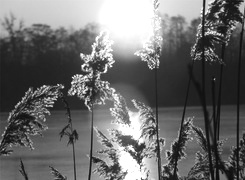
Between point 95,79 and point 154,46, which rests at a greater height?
point 154,46

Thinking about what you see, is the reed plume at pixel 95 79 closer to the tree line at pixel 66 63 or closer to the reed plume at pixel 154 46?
the reed plume at pixel 154 46

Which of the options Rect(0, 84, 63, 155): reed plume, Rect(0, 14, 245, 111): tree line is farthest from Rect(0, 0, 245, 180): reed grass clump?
Rect(0, 14, 245, 111): tree line

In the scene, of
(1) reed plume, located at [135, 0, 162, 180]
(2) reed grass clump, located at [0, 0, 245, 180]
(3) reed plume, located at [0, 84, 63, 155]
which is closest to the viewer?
(2) reed grass clump, located at [0, 0, 245, 180]

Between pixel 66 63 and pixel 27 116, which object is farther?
pixel 66 63

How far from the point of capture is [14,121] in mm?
4844

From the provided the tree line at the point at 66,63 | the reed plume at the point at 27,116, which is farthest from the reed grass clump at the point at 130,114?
the tree line at the point at 66,63

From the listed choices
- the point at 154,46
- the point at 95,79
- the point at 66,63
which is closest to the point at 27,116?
the point at 95,79

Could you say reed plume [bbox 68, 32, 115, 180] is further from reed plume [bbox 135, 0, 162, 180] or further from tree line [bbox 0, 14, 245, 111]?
tree line [bbox 0, 14, 245, 111]

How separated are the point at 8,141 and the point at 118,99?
3.33 feet

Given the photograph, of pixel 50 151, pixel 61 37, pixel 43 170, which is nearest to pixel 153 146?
pixel 43 170

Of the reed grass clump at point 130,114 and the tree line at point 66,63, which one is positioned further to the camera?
the tree line at point 66,63

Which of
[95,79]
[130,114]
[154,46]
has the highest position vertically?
[154,46]

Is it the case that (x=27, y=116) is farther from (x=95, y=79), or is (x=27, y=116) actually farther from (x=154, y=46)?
(x=154, y=46)

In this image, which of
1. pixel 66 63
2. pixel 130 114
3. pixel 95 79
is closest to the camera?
pixel 95 79
